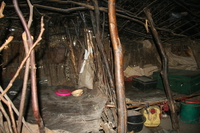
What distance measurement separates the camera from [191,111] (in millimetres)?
4348

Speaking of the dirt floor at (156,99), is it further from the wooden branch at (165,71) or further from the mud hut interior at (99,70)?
the wooden branch at (165,71)

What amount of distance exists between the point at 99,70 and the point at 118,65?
1.32 m

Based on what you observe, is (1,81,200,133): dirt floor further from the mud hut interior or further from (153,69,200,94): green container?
(153,69,200,94): green container

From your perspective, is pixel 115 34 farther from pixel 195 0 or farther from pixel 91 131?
pixel 195 0

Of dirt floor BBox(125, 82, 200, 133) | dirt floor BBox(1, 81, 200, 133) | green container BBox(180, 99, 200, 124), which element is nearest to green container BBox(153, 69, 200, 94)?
dirt floor BBox(125, 82, 200, 133)

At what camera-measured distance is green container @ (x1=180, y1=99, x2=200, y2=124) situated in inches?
169

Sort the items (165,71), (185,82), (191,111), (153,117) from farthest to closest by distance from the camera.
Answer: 1. (191,111)
2. (153,117)
3. (185,82)
4. (165,71)

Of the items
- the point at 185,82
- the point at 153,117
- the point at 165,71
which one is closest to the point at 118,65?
the point at 165,71

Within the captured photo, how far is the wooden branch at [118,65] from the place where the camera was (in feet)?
5.19

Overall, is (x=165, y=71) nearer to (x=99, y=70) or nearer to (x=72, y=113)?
(x=99, y=70)

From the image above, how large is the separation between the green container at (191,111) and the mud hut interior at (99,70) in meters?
0.03

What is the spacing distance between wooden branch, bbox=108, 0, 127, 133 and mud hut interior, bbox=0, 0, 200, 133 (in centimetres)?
1

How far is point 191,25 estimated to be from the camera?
14.9ft

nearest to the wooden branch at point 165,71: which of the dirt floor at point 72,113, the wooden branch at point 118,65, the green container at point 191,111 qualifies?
the dirt floor at point 72,113
